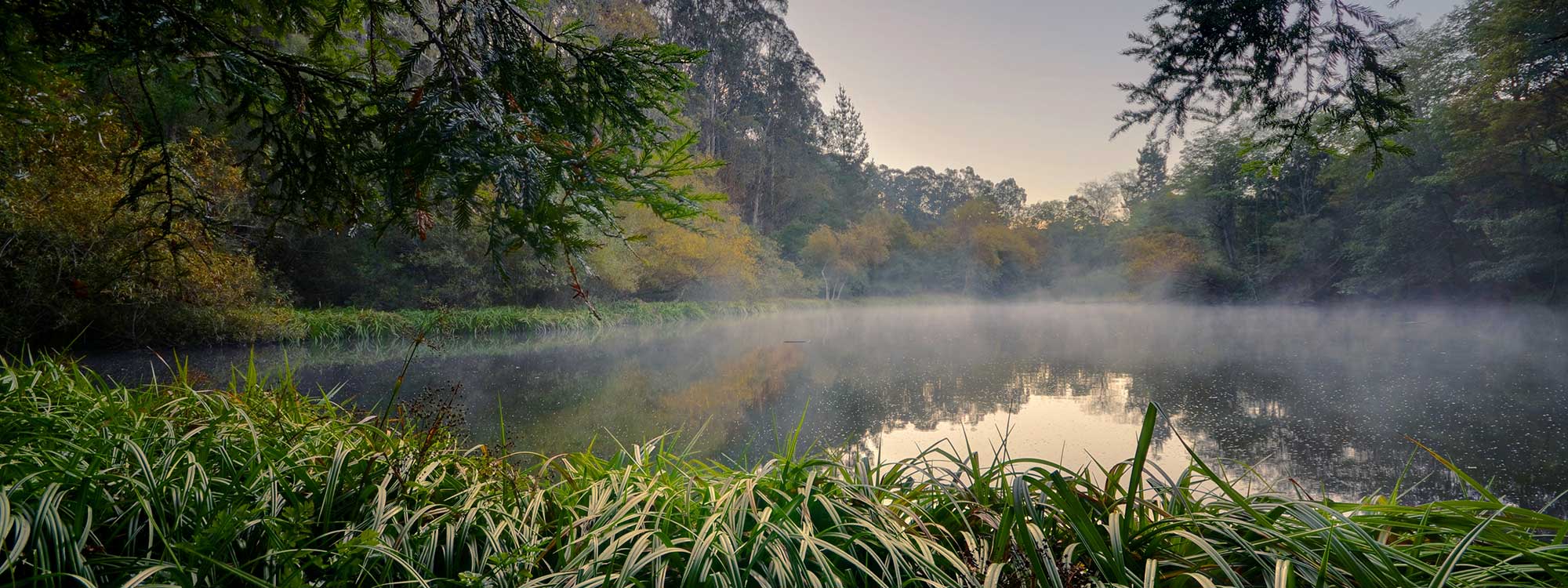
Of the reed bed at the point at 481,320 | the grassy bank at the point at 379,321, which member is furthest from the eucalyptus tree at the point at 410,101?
the reed bed at the point at 481,320

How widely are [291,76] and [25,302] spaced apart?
7.61 m

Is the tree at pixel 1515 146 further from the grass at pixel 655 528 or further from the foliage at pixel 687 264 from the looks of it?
the foliage at pixel 687 264

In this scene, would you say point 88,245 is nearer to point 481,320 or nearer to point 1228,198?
point 481,320

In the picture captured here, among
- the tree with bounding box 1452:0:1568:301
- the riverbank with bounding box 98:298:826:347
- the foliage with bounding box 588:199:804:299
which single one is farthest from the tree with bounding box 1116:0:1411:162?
the foliage with bounding box 588:199:804:299

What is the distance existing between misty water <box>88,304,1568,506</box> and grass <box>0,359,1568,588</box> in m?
0.41

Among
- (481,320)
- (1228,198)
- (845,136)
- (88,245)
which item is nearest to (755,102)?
(845,136)

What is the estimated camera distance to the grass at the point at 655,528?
1.10 m

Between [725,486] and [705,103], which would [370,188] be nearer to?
[725,486]

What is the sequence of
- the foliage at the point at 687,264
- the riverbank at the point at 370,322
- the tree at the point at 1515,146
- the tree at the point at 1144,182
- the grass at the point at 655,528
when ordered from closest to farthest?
the grass at the point at 655,528, the riverbank at the point at 370,322, the tree at the point at 1515,146, the foliage at the point at 687,264, the tree at the point at 1144,182

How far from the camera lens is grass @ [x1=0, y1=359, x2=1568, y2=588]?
110 cm

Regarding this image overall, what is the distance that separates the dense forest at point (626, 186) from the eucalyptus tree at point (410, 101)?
0.01m

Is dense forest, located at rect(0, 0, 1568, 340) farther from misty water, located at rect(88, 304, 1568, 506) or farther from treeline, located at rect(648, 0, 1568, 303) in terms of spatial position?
misty water, located at rect(88, 304, 1568, 506)

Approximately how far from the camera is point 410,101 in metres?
1.60

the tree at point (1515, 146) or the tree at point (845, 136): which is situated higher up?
the tree at point (845, 136)
